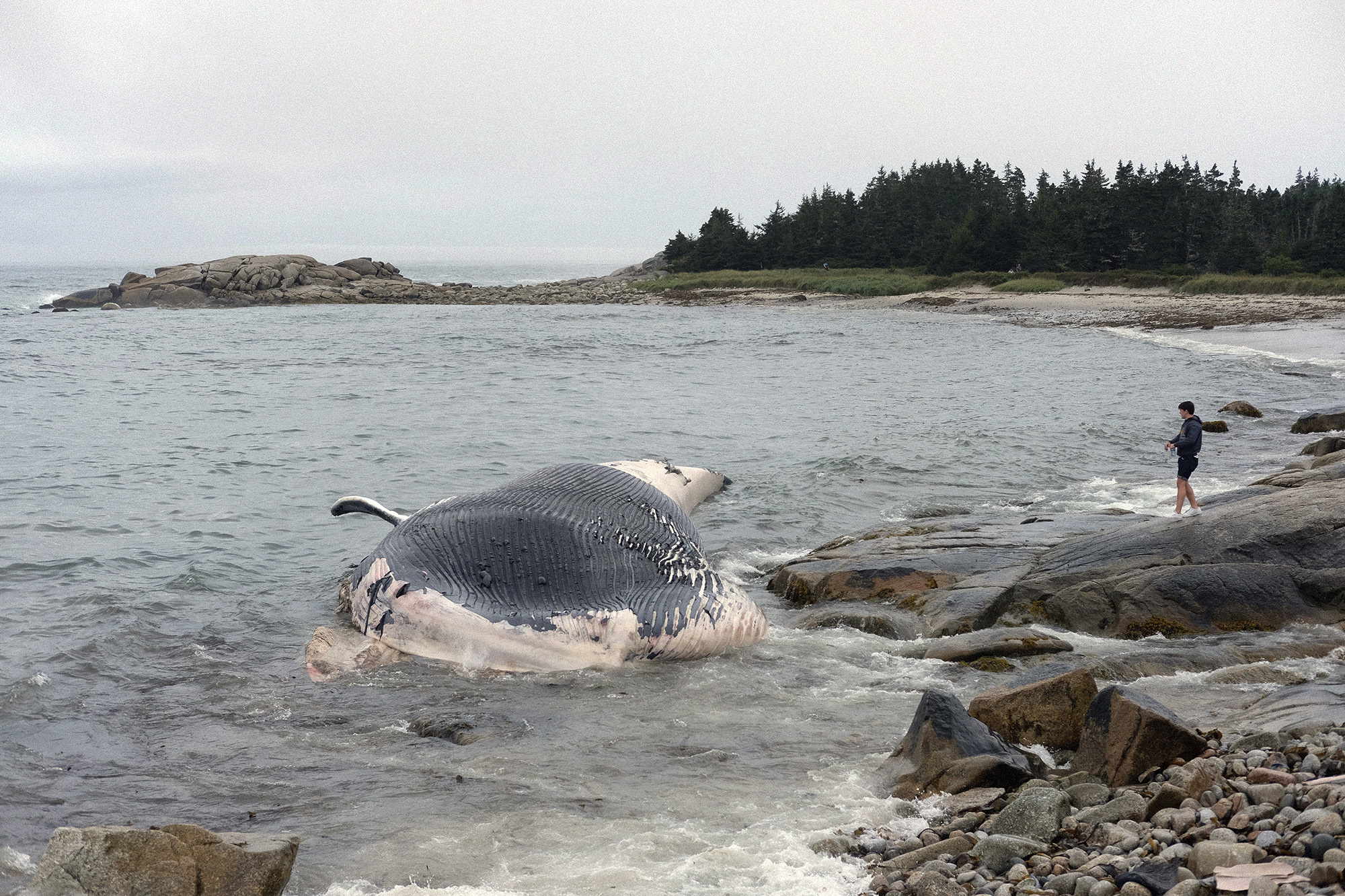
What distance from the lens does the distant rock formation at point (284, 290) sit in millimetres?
76188

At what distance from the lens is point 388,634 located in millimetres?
8281

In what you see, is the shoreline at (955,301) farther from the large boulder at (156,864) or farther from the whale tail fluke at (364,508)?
the large boulder at (156,864)

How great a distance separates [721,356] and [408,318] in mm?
28654

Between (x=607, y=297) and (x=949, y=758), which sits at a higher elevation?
(x=607, y=297)

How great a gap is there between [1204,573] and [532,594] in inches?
219

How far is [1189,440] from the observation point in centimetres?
1306

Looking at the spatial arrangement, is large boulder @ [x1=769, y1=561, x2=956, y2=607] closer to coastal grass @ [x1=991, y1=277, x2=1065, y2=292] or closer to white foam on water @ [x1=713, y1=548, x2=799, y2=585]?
white foam on water @ [x1=713, y1=548, x2=799, y2=585]

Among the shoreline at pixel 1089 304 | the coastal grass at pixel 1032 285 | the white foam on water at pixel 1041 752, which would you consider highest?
the coastal grass at pixel 1032 285

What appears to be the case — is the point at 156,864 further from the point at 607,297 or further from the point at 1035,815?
the point at 607,297

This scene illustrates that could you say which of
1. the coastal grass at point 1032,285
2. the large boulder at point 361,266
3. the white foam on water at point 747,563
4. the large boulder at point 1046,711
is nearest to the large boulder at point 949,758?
the large boulder at point 1046,711

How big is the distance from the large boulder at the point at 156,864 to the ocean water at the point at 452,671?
59 centimetres

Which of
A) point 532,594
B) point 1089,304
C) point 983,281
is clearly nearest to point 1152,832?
point 532,594

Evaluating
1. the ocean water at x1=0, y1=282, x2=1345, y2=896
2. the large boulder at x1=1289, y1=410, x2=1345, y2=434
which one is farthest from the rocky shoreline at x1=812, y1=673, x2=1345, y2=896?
the large boulder at x1=1289, y1=410, x2=1345, y2=434

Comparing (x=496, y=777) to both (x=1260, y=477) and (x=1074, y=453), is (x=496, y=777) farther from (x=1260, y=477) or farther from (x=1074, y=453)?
(x=1074, y=453)
